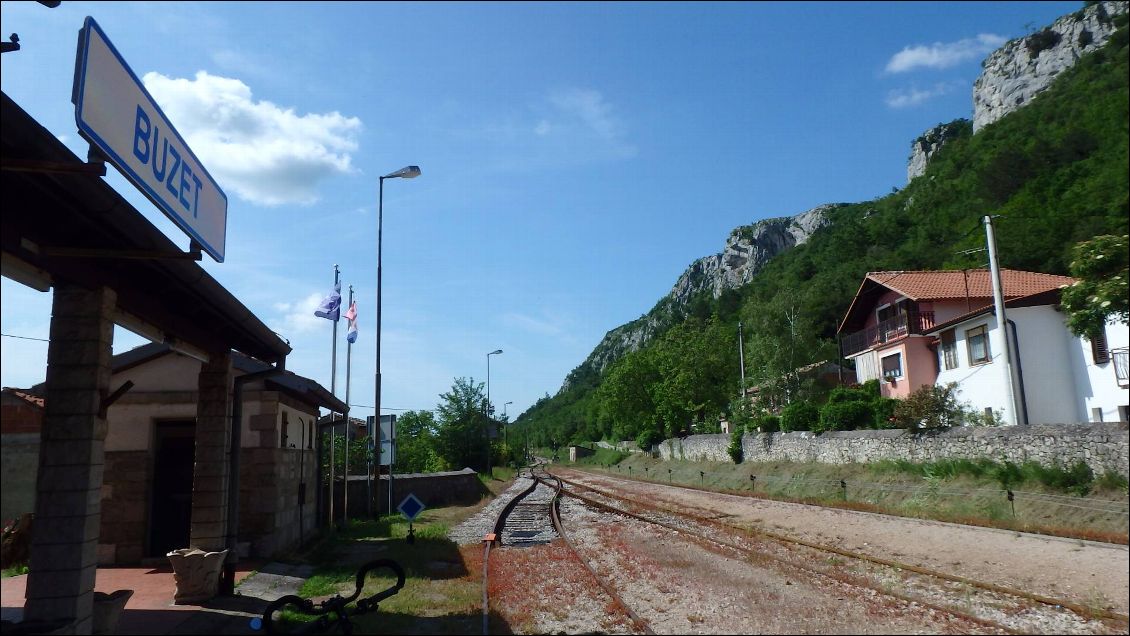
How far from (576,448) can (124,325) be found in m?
91.9

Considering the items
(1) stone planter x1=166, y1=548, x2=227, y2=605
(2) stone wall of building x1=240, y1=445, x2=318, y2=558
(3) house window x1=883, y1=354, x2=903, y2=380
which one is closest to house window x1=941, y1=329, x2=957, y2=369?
(3) house window x1=883, y1=354, x2=903, y2=380

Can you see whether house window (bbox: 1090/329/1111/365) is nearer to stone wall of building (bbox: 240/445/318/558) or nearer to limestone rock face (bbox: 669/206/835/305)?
stone wall of building (bbox: 240/445/318/558)

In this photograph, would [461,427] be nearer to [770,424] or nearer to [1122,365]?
[770,424]

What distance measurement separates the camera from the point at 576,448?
97.5 m

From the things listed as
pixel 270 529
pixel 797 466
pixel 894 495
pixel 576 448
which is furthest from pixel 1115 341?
pixel 576 448

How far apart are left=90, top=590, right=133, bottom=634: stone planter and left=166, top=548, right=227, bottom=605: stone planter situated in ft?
6.99

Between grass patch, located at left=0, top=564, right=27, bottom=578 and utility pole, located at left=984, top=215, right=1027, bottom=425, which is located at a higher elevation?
utility pole, located at left=984, top=215, right=1027, bottom=425

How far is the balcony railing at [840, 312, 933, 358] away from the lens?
36344mm

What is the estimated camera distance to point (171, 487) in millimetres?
12805

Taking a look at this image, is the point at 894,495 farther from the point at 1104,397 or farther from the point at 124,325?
the point at 124,325

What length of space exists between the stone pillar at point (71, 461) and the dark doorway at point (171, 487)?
6.51 metres

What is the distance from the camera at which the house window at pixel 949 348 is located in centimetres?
3259

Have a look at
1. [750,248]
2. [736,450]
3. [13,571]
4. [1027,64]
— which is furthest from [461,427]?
[750,248]

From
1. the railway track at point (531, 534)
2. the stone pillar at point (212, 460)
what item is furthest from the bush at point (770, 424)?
the stone pillar at point (212, 460)
